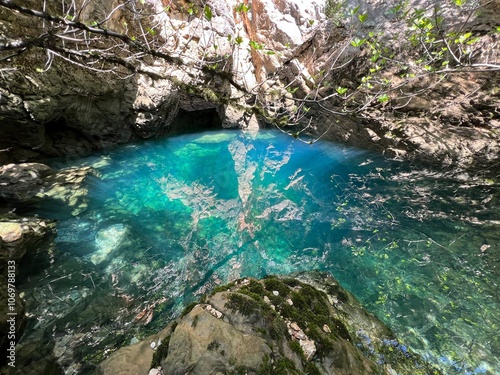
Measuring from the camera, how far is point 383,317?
179 inches

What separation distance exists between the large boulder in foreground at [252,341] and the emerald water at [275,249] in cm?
164

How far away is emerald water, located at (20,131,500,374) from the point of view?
4.18m

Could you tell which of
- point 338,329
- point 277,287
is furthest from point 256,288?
point 338,329

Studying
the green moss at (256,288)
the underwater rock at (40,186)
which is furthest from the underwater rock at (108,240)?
the green moss at (256,288)

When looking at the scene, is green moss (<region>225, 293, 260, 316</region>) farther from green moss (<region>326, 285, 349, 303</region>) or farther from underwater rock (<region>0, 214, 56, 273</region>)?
underwater rock (<region>0, 214, 56, 273</region>)

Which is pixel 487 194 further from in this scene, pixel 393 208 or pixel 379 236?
pixel 379 236

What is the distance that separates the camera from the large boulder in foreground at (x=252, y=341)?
2.26 metres

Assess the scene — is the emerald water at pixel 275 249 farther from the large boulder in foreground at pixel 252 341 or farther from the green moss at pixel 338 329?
the green moss at pixel 338 329

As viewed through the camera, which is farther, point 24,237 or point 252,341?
point 24,237

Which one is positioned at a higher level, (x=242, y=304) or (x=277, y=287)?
(x=242, y=304)

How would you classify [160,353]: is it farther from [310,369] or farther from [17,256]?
[17,256]

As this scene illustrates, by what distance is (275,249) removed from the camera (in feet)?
21.2

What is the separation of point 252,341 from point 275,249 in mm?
4126

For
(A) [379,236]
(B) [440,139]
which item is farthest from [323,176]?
(B) [440,139]
